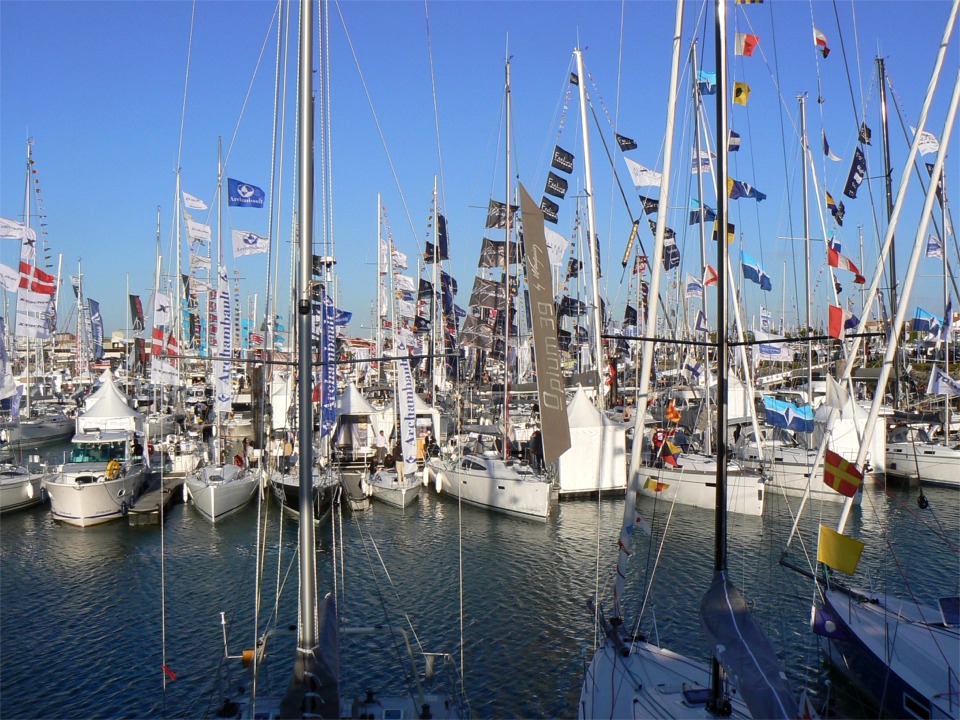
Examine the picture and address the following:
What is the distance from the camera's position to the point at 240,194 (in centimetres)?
1741

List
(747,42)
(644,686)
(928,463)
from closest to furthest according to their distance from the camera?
(644,686) < (747,42) < (928,463)

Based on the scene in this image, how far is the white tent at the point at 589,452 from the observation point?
2995 centimetres

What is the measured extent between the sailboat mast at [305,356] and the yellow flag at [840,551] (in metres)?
6.63

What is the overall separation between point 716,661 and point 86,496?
2366 cm

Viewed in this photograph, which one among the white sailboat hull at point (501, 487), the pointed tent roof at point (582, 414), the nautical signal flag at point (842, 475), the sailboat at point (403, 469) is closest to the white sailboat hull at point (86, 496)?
the sailboat at point (403, 469)

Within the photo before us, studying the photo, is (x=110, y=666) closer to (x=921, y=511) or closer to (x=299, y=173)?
(x=299, y=173)

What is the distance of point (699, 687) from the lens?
1063 centimetres

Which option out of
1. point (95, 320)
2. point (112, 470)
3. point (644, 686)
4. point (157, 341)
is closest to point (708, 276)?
point (644, 686)

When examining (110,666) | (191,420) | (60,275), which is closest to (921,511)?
(110,666)

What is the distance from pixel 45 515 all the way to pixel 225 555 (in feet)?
32.6

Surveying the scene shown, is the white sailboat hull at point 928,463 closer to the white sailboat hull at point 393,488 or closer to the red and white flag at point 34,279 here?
the white sailboat hull at point 393,488

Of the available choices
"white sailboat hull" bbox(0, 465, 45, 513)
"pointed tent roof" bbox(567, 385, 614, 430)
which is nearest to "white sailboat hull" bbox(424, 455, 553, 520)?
"pointed tent roof" bbox(567, 385, 614, 430)

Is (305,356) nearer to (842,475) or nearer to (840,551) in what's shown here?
(840,551)

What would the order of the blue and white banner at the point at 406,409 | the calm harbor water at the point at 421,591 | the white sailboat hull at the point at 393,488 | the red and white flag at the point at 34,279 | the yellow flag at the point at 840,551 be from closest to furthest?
the yellow flag at the point at 840,551 → the calm harbor water at the point at 421,591 → the blue and white banner at the point at 406,409 → the red and white flag at the point at 34,279 → the white sailboat hull at the point at 393,488
